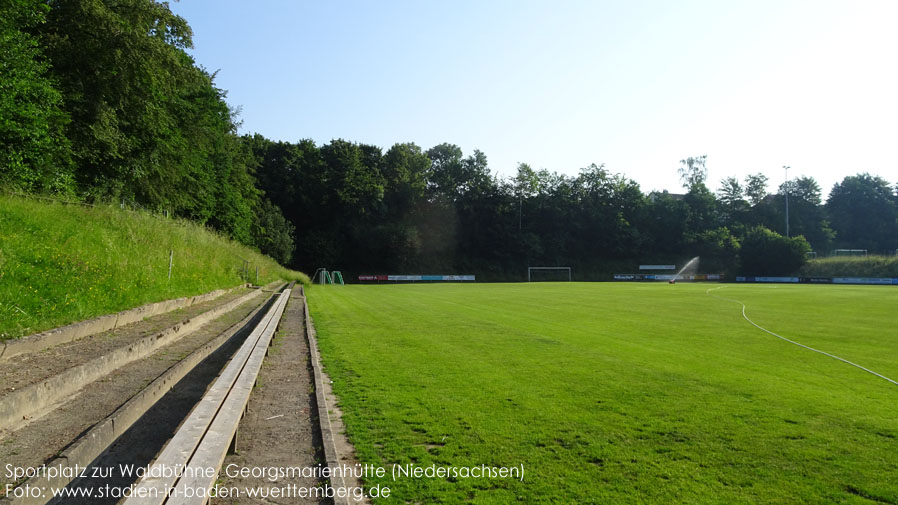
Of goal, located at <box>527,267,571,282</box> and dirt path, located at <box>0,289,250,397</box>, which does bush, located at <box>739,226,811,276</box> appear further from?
dirt path, located at <box>0,289,250,397</box>

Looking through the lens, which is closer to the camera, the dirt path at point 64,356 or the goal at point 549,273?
the dirt path at point 64,356

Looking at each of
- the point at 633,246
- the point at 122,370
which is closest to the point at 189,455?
the point at 122,370

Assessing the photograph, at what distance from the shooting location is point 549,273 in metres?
82.4

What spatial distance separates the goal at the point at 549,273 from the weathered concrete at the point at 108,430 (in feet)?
245

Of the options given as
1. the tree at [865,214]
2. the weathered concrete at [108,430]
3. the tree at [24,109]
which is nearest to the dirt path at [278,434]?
the weathered concrete at [108,430]

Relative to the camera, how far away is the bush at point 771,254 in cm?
7794

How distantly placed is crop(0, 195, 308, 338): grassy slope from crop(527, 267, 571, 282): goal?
64.2m

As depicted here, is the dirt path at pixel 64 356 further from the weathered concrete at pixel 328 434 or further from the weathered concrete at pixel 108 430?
the weathered concrete at pixel 328 434

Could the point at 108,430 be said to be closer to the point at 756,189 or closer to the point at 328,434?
the point at 328,434

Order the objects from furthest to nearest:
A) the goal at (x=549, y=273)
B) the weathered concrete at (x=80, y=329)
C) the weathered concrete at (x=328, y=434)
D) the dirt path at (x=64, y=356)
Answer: the goal at (x=549, y=273) < the weathered concrete at (x=80, y=329) < the dirt path at (x=64, y=356) < the weathered concrete at (x=328, y=434)

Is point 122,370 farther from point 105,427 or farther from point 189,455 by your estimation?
point 189,455

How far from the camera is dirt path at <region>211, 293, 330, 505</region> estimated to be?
3.93m

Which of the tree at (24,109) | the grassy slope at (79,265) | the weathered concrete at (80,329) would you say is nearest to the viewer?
the weathered concrete at (80,329)

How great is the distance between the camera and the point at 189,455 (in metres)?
3.60
